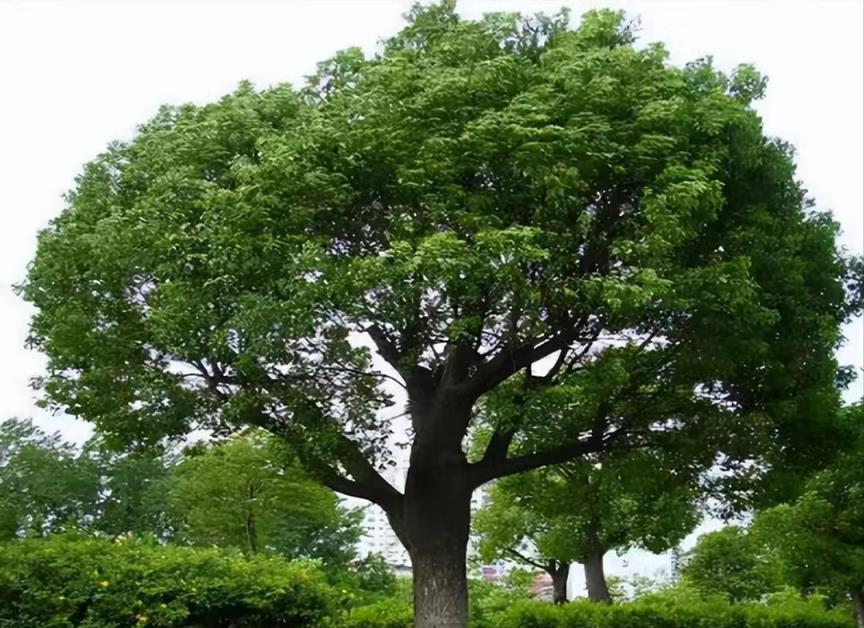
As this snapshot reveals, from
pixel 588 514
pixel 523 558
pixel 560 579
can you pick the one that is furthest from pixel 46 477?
pixel 588 514

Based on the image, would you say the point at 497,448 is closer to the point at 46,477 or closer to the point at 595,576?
the point at 595,576

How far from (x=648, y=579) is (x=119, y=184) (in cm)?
2327

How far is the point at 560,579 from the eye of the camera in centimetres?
2209

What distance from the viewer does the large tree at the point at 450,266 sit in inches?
307

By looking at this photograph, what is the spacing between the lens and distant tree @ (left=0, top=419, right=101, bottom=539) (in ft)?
72.9

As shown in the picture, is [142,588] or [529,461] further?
[529,461]

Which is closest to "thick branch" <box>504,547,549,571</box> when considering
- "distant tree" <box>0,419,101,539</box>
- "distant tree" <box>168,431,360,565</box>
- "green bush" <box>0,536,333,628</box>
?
"distant tree" <box>168,431,360,565</box>

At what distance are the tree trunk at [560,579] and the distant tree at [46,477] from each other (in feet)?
36.8

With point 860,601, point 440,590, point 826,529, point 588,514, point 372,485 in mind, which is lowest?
point 860,601

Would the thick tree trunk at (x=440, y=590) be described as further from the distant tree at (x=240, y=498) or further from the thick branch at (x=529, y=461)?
the distant tree at (x=240, y=498)

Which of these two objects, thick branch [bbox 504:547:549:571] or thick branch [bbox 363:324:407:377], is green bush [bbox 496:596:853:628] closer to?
thick branch [bbox 363:324:407:377]

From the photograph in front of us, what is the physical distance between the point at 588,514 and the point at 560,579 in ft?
25.3

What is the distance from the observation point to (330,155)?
8070mm

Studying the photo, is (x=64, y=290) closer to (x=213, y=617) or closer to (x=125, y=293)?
(x=125, y=293)
